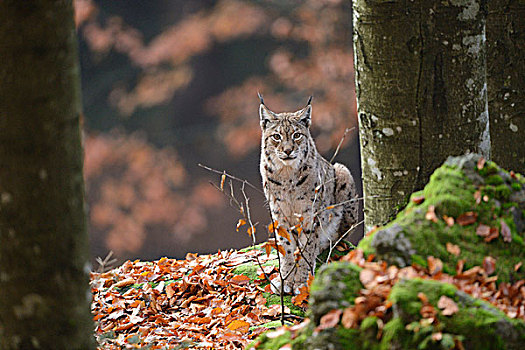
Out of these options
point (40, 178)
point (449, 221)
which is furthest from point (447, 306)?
point (40, 178)

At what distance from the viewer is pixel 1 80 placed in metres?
2.02

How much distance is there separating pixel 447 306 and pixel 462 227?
0.51 meters

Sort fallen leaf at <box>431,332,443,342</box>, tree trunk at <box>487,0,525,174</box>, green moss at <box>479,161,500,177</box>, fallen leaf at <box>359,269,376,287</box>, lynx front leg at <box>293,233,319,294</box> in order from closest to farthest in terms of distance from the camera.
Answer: fallen leaf at <box>431,332,443,342</box> < fallen leaf at <box>359,269,376,287</box> < green moss at <box>479,161,500,177</box> < tree trunk at <box>487,0,525,174</box> < lynx front leg at <box>293,233,319,294</box>

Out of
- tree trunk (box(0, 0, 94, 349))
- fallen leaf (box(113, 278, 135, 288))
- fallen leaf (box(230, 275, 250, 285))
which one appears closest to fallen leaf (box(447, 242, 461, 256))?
tree trunk (box(0, 0, 94, 349))

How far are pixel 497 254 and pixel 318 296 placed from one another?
0.77 metres

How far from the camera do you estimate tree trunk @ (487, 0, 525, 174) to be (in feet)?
13.2

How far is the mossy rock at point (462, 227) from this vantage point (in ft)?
7.36

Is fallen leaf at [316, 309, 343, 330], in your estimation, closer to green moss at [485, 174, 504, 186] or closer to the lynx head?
green moss at [485, 174, 504, 186]

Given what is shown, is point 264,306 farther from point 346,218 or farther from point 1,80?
point 1,80

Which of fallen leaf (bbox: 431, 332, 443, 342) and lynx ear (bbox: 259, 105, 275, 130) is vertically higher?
lynx ear (bbox: 259, 105, 275, 130)

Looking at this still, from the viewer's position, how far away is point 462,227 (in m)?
→ 2.32

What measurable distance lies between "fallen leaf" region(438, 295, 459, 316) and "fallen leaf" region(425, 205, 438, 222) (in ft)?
1.45

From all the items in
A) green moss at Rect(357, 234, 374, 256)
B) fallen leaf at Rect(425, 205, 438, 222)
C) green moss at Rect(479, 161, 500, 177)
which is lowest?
green moss at Rect(357, 234, 374, 256)

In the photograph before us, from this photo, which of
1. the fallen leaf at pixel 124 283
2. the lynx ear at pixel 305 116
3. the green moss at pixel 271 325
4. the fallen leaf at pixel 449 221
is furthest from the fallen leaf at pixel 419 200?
the fallen leaf at pixel 124 283
